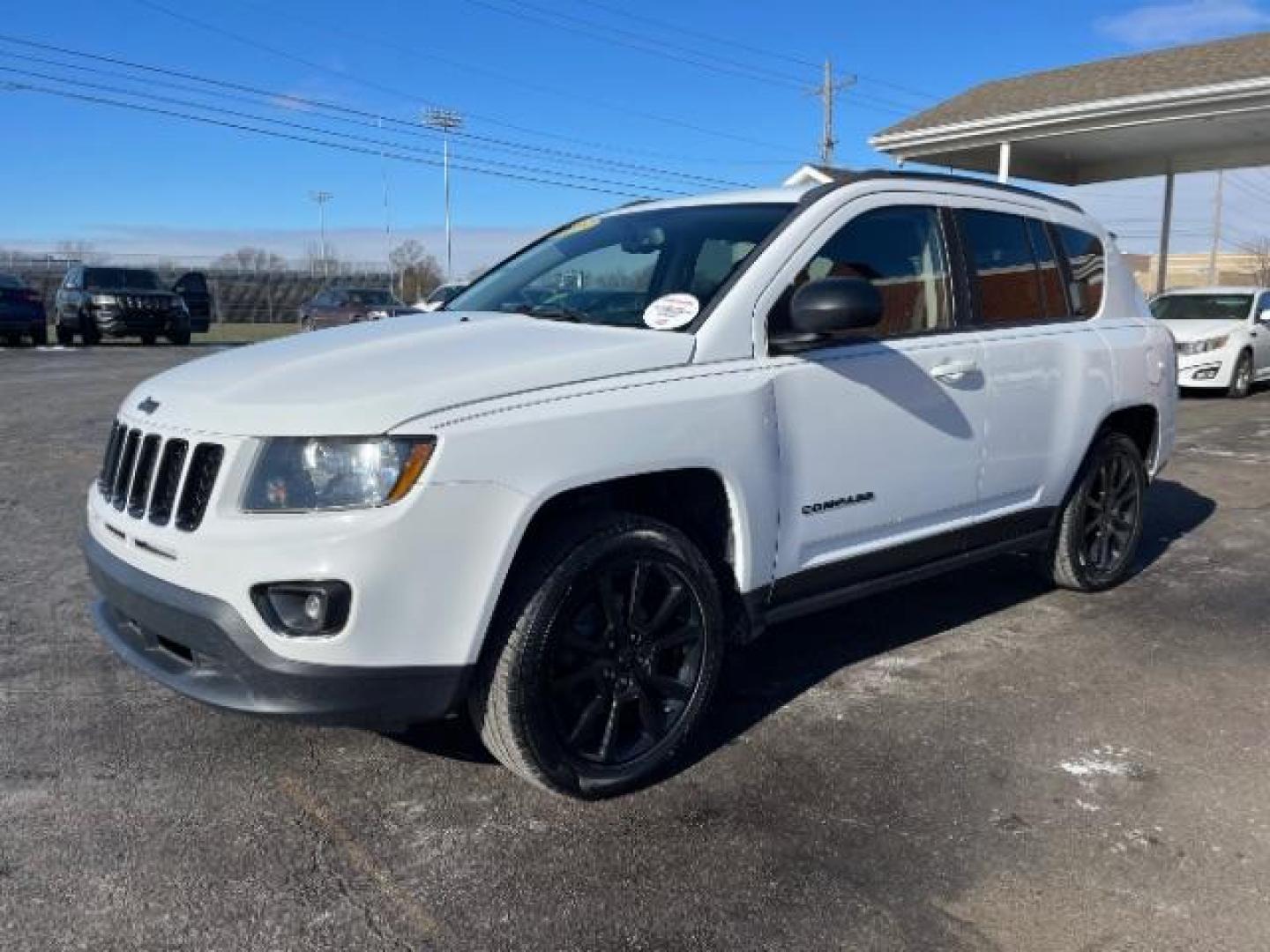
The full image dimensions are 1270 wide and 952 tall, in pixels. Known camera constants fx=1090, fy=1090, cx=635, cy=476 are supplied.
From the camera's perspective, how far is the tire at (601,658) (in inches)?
114

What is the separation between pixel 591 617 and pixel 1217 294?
50.7 ft

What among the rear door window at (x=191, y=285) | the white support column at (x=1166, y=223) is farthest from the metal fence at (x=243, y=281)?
the white support column at (x=1166, y=223)

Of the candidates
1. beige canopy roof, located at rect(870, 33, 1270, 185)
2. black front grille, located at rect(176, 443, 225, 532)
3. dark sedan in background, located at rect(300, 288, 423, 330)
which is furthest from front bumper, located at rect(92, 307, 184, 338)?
black front grille, located at rect(176, 443, 225, 532)

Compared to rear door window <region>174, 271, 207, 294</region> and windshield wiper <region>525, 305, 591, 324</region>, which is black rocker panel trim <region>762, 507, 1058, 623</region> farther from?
rear door window <region>174, 271, 207, 294</region>

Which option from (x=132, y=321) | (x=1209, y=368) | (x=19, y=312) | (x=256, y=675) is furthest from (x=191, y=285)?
(x=256, y=675)

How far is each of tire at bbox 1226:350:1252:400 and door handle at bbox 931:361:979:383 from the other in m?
12.4

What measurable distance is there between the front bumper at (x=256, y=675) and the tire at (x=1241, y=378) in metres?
14.6

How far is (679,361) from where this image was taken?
10.6 ft

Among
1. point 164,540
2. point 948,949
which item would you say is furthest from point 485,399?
point 948,949

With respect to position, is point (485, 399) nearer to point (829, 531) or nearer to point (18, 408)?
point (829, 531)

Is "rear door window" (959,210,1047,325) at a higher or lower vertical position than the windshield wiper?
higher

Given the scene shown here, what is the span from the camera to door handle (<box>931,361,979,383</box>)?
13.1ft

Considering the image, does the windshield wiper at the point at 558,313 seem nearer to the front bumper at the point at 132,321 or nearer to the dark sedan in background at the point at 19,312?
the dark sedan in background at the point at 19,312

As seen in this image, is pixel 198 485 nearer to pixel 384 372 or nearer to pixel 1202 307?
pixel 384 372
